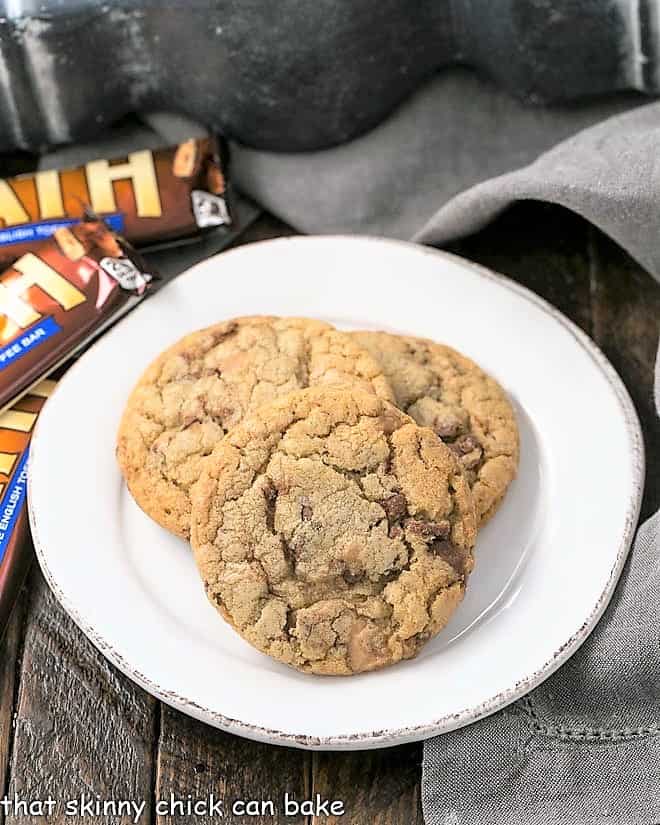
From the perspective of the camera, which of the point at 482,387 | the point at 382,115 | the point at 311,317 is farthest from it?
the point at 382,115

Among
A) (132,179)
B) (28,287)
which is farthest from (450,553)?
(132,179)

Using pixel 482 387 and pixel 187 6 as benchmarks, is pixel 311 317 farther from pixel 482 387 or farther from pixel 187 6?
pixel 187 6

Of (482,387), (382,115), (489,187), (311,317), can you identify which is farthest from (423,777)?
(382,115)

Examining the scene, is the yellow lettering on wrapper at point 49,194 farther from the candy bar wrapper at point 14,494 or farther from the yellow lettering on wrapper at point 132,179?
the candy bar wrapper at point 14,494

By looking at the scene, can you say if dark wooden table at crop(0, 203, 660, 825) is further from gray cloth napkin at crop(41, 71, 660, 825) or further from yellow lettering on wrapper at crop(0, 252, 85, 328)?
yellow lettering on wrapper at crop(0, 252, 85, 328)

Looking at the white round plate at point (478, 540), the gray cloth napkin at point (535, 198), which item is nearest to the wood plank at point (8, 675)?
A: the white round plate at point (478, 540)

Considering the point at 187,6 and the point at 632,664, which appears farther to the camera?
the point at 187,6

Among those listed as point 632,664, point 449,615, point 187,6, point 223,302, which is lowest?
point 632,664
